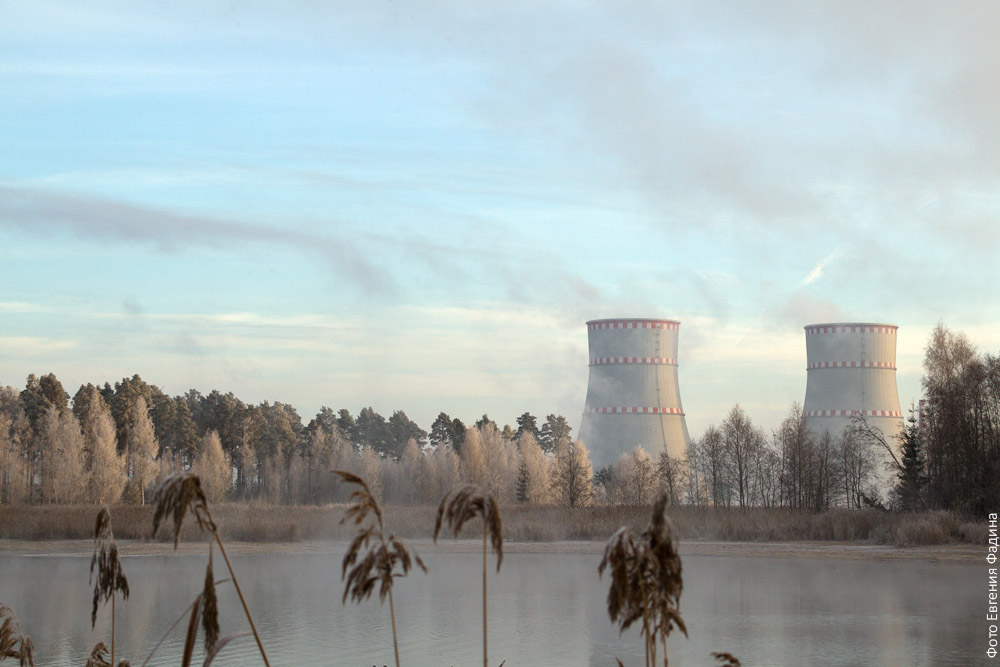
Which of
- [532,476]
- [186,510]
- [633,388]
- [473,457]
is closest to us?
[186,510]

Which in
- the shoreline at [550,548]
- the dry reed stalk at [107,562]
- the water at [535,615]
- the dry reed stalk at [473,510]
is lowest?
the water at [535,615]

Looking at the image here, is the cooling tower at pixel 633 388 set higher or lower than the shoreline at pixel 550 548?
higher

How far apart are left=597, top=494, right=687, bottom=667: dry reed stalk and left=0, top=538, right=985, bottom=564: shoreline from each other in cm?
1760

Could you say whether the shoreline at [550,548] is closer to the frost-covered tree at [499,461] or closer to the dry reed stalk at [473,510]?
the dry reed stalk at [473,510]

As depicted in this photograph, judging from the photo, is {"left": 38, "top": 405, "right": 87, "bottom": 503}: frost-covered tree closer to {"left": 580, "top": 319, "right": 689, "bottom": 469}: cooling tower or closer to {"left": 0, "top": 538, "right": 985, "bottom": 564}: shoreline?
{"left": 0, "top": 538, "right": 985, "bottom": 564}: shoreline

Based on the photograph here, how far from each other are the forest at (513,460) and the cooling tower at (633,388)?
4.08 ft

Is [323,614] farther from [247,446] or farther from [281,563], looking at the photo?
[247,446]

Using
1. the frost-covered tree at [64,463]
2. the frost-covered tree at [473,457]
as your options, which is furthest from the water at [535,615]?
the frost-covered tree at [473,457]

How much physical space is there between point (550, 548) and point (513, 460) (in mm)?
27913

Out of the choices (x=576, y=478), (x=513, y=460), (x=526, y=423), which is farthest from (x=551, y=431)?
(x=576, y=478)

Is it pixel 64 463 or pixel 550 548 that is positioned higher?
pixel 64 463

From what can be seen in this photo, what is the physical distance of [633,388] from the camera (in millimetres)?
31156

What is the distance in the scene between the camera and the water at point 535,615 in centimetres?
932

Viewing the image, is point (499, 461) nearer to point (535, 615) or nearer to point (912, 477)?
point (912, 477)
